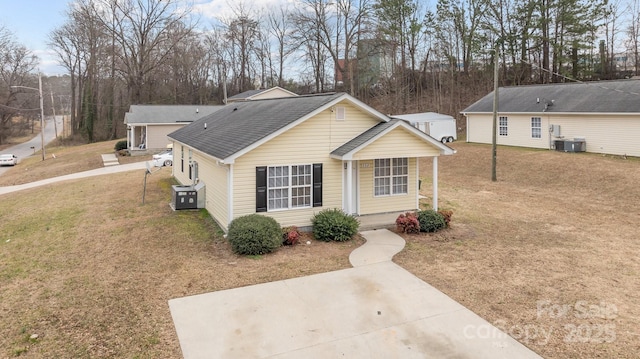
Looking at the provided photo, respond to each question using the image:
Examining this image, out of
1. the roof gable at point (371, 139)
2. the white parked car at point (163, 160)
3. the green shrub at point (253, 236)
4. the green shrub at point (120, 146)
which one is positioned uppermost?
the green shrub at point (120, 146)

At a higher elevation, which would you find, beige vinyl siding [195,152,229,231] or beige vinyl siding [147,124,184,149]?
beige vinyl siding [147,124,184,149]

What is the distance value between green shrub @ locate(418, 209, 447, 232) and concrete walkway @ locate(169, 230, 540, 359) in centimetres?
384

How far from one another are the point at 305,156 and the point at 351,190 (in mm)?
1956

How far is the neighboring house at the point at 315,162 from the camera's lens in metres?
12.6

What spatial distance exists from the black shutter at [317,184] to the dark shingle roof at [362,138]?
0.69 m

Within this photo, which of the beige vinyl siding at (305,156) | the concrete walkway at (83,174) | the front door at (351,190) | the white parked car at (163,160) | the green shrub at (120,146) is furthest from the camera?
the green shrub at (120,146)

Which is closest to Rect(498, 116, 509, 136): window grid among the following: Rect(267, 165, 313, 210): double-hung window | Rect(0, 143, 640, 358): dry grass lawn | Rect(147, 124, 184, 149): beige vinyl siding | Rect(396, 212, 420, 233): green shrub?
Rect(0, 143, 640, 358): dry grass lawn

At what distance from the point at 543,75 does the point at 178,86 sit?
46388 millimetres

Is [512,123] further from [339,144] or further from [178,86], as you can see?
[178,86]

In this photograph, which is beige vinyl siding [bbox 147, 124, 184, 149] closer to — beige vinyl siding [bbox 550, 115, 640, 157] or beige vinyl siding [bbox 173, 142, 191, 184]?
beige vinyl siding [bbox 173, 142, 191, 184]

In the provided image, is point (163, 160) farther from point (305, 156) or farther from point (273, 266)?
point (273, 266)

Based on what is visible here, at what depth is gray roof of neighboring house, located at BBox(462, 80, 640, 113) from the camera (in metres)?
25.1

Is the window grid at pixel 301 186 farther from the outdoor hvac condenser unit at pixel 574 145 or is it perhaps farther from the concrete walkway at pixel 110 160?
the concrete walkway at pixel 110 160

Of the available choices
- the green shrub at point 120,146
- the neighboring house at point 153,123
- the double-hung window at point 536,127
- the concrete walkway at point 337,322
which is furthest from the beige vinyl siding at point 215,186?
the double-hung window at point 536,127
